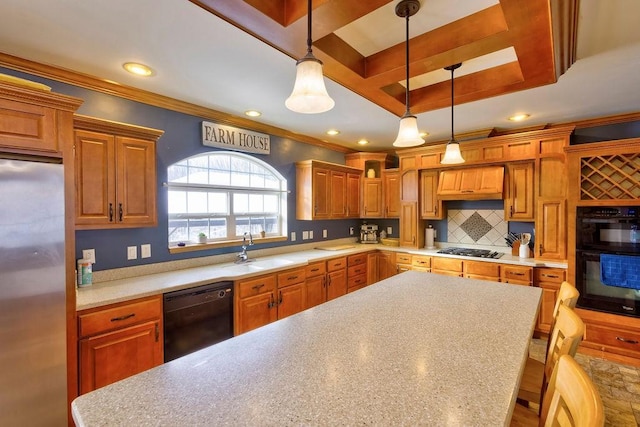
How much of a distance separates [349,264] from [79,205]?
303 centimetres

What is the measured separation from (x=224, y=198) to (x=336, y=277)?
174 cm

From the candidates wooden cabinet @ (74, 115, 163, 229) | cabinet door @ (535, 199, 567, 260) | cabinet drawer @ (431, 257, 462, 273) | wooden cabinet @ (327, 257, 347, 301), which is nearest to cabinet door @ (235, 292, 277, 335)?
wooden cabinet @ (327, 257, 347, 301)

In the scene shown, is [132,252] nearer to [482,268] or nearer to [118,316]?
[118,316]

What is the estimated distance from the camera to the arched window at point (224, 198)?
118 inches

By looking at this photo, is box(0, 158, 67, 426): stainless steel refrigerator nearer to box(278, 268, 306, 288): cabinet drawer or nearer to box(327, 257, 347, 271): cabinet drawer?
box(278, 268, 306, 288): cabinet drawer

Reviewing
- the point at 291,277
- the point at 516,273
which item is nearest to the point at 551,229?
the point at 516,273

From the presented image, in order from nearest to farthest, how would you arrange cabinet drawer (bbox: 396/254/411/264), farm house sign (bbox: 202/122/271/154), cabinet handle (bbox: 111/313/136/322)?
cabinet handle (bbox: 111/313/136/322)
farm house sign (bbox: 202/122/271/154)
cabinet drawer (bbox: 396/254/411/264)

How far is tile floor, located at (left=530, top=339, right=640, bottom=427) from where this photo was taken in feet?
7.07

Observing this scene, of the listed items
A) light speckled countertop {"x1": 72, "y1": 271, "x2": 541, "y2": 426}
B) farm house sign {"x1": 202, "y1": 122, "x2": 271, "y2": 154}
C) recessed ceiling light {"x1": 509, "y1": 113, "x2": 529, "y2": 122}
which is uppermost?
recessed ceiling light {"x1": 509, "y1": 113, "x2": 529, "y2": 122}

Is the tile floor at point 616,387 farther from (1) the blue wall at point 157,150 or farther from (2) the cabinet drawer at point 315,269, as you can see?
(1) the blue wall at point 157,150

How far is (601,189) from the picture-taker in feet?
9.52

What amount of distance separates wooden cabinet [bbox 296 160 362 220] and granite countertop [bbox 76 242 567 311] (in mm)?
562

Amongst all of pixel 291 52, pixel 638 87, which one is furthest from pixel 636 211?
pixel 291 52

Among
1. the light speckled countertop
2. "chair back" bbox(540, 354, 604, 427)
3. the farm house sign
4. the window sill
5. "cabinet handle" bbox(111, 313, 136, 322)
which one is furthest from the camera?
the farm house sign
